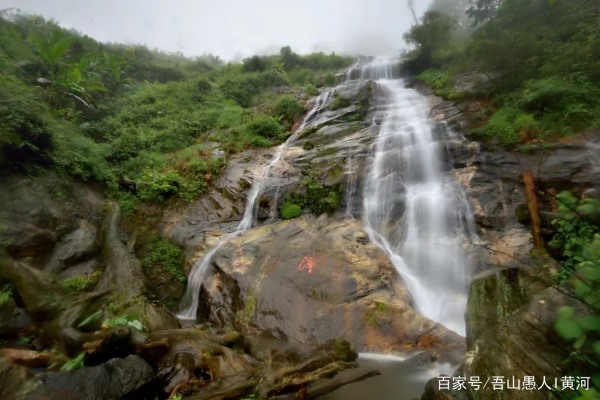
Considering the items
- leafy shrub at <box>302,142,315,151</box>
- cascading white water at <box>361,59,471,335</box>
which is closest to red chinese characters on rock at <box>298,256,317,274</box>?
cascading white water at <box>361,59,471,335</box>

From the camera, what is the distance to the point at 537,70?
9.84 metres

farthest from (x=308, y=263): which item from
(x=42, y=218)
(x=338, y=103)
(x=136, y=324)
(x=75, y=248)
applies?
(x=338, y=103)

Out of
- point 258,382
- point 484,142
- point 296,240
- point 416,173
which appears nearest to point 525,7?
point 484,142

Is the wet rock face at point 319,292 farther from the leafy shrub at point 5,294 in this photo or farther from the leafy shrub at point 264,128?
the leafy shrub at point 264,128

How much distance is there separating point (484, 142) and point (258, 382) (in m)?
8.33

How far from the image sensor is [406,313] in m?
5.66

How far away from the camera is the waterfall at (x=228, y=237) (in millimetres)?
7223

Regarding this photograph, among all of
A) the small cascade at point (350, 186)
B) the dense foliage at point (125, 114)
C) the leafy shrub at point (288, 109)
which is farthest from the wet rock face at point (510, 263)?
the dense foliage at point (125, 114)

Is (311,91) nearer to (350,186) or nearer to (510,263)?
(350,186)

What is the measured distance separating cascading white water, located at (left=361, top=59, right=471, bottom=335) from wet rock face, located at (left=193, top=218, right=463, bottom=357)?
→ 53 centimetres

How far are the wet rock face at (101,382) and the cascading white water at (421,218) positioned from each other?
4.78 metres

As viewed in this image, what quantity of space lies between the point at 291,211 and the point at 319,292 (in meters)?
2.96

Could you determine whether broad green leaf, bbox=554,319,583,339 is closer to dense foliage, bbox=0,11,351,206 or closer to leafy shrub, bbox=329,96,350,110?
dense foliage, bbox=0,11,351,206

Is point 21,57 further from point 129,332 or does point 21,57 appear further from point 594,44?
point 594,44
